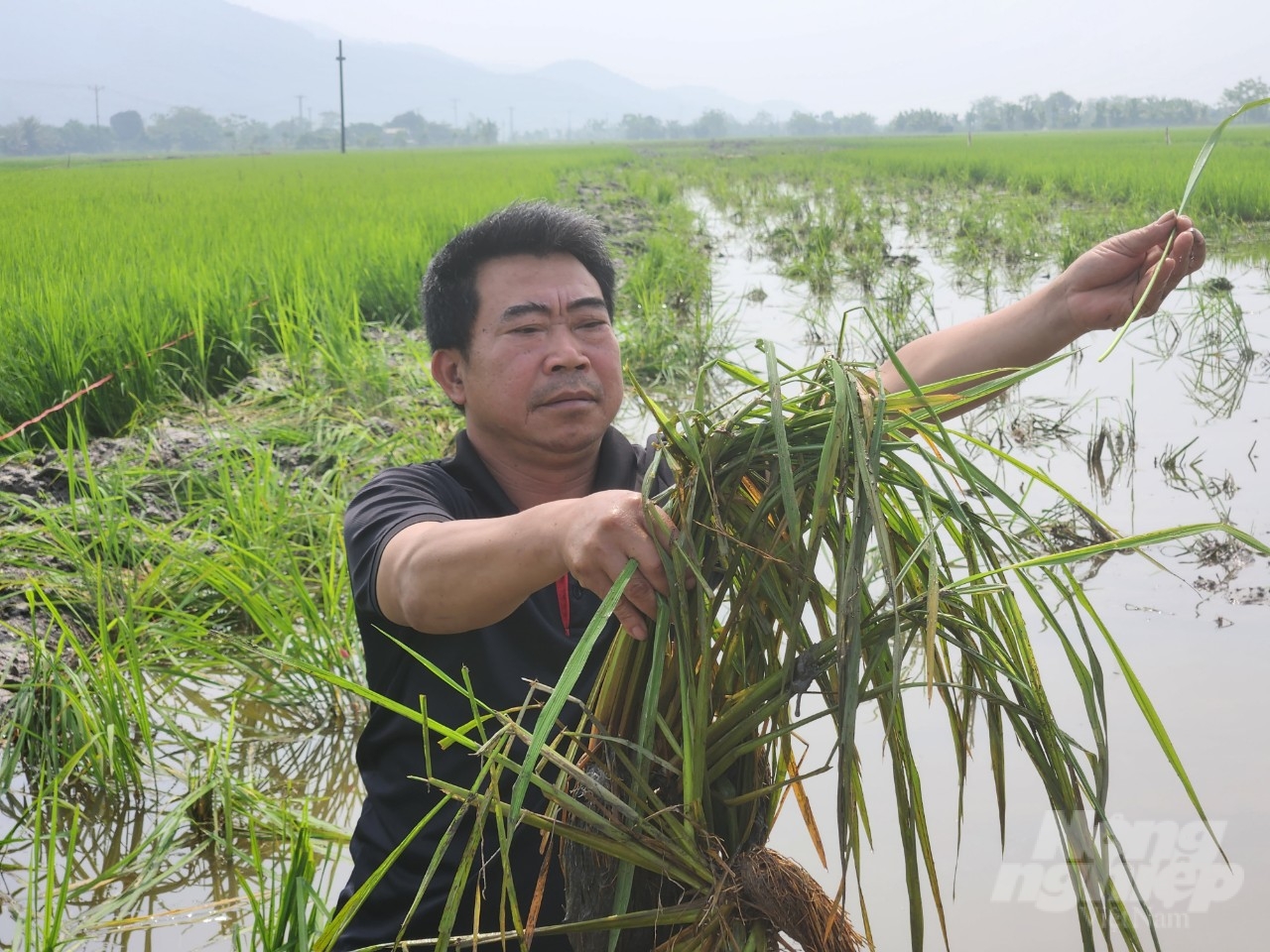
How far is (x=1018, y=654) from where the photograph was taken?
3.45ft

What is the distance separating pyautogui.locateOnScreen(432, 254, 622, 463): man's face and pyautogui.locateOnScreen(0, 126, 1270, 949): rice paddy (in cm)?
49

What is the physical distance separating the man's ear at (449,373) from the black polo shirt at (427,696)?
266 millimetres

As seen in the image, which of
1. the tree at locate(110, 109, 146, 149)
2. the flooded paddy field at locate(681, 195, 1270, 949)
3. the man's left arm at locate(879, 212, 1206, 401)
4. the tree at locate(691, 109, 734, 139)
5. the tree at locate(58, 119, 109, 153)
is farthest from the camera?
the tree at locate(691, 109, 734, 139)

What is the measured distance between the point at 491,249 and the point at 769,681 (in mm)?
1036

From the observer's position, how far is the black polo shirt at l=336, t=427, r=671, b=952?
4.74 ft

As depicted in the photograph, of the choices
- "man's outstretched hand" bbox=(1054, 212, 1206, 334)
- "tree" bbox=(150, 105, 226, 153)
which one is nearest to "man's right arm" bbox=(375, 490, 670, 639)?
"man's outstretched hand" bbox=(1054, 212, 1206, 334)

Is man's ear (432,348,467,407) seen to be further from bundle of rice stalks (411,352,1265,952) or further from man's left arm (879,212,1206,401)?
bundle of rice stalks (411,352,1265,952)

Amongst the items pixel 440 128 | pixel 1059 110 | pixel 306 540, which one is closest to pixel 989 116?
pixel 1059 110

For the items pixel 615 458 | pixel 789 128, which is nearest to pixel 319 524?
pixel 615 458

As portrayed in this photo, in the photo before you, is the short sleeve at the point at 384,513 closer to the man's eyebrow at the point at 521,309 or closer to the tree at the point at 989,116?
the man's eyebrow at the point at 521,309

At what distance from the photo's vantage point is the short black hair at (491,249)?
1.81m

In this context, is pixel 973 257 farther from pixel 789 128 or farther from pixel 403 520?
pixel 789 128

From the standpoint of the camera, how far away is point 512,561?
118cm

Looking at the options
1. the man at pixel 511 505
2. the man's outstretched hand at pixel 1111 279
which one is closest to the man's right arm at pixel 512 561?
the man at pixel 511 505
